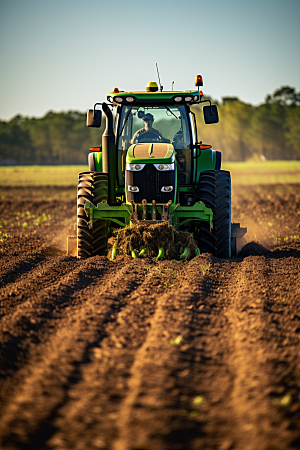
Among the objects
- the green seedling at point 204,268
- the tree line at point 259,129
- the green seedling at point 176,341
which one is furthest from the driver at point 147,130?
the tree line at point 259,129

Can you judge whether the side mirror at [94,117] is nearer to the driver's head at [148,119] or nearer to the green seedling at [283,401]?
the driver's head at [148,119]

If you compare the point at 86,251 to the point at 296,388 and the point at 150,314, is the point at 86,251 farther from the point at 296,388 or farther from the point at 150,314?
the point at 296,388

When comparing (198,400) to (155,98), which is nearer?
(198,400)

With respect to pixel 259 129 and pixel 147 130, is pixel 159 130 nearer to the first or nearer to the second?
pixel 147 130

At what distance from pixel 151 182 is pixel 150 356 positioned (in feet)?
14.2

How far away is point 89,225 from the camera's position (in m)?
8.05

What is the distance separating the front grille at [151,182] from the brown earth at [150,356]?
3.71 ft

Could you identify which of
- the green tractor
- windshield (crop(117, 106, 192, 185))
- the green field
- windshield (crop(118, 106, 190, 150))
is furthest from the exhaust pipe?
the green field

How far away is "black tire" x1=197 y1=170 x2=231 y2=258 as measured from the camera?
8.15m

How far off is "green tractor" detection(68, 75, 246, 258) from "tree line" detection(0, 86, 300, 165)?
7616 centimetres

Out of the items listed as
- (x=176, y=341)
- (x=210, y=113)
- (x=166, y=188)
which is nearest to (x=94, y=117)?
(x=166, y=188)

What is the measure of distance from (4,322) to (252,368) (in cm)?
245

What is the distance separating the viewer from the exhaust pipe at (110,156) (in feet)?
27.4

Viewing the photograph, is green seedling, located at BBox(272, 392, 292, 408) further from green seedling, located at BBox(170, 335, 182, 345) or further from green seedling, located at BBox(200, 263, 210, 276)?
green seedling, located at BBox(200, 263, 210, 276)
